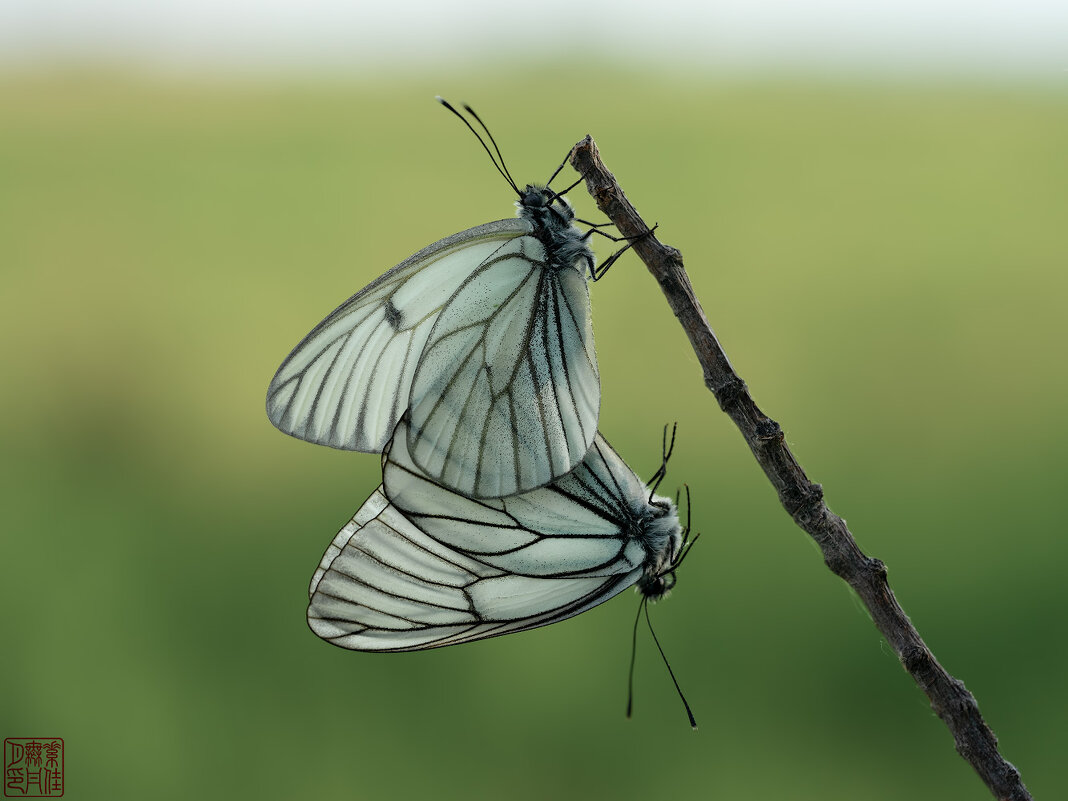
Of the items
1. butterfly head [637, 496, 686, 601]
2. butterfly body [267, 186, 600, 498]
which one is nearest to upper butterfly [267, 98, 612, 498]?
butterfly body [267, 186, 600, 498]

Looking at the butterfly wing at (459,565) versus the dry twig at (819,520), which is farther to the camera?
the butterfly wing at (459,565)

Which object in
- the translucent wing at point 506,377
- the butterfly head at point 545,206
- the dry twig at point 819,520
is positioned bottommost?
the dry twig at point 819,520

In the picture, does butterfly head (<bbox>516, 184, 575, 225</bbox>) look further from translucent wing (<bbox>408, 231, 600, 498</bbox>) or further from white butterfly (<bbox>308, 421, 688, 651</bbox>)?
white butterfly (<bbox>308, 421, 688, 651</bbox>)

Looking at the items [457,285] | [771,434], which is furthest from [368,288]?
[771,434]

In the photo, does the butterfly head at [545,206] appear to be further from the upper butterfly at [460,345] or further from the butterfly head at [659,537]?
the butterfly head at [659,537]

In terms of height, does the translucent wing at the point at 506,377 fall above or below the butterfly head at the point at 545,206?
below

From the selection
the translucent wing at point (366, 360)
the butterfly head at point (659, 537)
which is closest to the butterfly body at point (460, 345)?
the translucent wing at point (366, 360)
